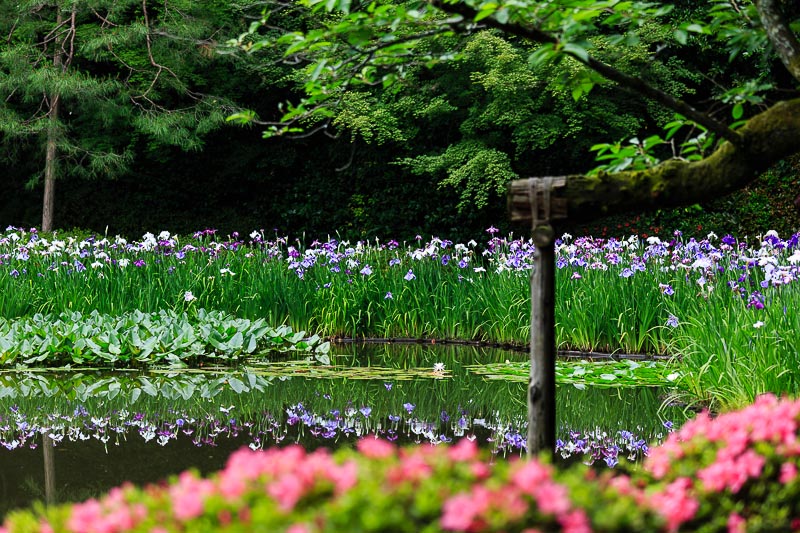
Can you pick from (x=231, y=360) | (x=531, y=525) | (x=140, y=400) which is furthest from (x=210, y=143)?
(x=531, y=525)

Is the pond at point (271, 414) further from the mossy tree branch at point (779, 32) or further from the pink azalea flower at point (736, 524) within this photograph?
the pink azalea flower at point (736, 524)

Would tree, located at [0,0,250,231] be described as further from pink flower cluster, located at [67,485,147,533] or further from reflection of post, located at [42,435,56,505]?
pink flower cluster, located at [67,485,147,533]

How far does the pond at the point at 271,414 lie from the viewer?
4.28 metres

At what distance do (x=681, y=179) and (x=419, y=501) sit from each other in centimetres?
202

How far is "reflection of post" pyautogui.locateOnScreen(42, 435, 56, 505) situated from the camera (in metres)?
3.72

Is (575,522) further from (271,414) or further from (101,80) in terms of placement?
(101,80)

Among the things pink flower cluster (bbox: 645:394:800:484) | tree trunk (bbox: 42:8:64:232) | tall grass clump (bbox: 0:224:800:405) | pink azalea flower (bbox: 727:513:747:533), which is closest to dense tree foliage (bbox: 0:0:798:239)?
tree trunk (bbox: 42:8:64:232)

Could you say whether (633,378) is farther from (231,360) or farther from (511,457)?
(231,360)

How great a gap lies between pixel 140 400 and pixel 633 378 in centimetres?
347

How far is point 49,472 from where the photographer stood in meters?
4.08

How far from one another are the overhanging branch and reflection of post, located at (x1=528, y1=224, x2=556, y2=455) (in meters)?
0.15

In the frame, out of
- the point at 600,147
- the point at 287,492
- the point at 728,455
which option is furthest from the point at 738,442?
the point at 600,147

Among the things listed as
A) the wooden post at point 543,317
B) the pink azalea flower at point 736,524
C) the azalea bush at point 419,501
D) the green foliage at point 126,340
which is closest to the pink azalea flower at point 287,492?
the azalea bush at point 419,501

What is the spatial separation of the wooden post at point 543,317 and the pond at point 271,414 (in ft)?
4.56
